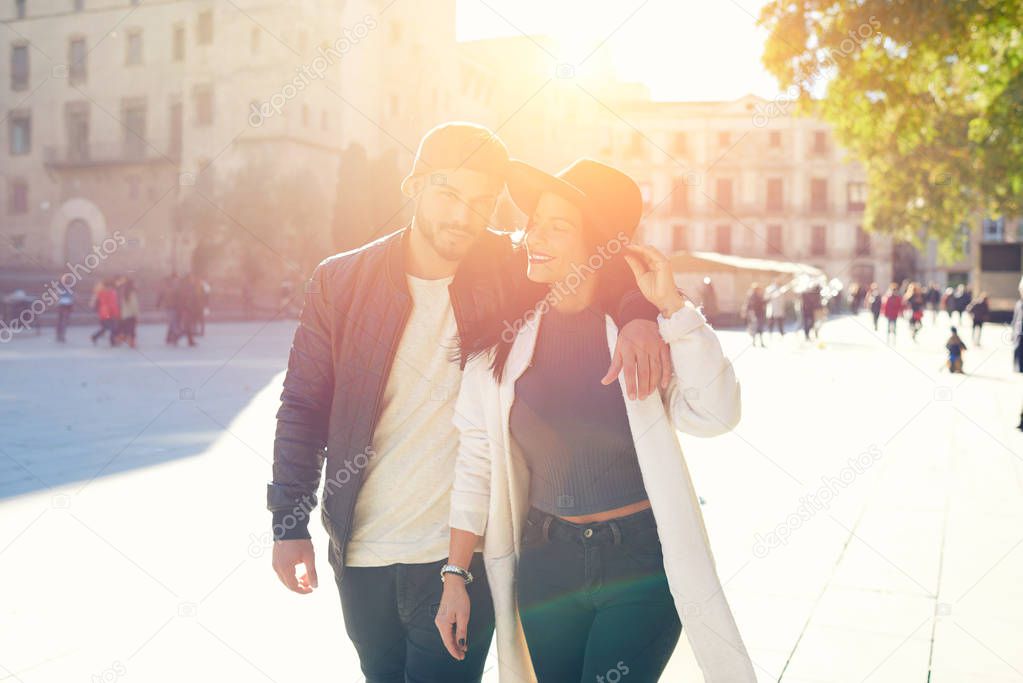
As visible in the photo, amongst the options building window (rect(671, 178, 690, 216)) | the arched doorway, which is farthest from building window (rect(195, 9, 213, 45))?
building window (rect(671, 178, 690, 216))

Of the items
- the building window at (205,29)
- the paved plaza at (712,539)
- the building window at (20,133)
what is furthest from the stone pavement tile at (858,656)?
the building window at (20,133)

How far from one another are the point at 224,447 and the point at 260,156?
1436 inches

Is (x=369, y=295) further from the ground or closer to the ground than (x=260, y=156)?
closer to the ground

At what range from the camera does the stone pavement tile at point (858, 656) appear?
3824 mm

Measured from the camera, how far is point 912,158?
2252cm

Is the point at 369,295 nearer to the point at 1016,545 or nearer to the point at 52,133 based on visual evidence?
the point at 1016,545

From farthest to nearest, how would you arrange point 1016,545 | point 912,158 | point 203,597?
point 912,158 < point 1016,545 < point 203,597

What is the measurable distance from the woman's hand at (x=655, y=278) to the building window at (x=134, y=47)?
49.6 metres

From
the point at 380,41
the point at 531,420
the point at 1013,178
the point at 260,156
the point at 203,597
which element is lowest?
the point at 203,597

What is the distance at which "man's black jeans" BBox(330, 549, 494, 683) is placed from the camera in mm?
2578

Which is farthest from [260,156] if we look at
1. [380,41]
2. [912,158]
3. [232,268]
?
[912,158]

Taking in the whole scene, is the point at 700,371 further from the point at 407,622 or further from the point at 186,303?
the point at 186,303
